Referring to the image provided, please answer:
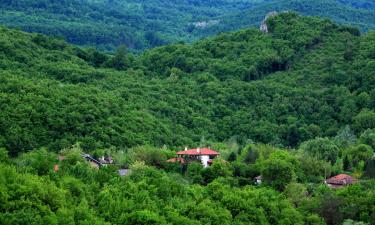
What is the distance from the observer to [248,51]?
111m

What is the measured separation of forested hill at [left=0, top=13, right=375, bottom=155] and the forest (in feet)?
0.59

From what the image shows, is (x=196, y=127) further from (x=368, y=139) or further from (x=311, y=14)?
(x=311, y=14)

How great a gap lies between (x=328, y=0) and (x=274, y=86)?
91.0m

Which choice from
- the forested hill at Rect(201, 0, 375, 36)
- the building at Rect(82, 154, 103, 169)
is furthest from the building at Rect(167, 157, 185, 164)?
the forested hill at Rect(201, 0, 375, 36)

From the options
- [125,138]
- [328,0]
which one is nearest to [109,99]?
[125,138]

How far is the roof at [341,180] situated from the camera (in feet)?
201

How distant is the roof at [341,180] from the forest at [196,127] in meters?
1.33

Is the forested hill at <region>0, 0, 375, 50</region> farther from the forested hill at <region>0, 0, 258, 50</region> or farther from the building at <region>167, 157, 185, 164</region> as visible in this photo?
the building at <region>167, 157, 185, 164</region>

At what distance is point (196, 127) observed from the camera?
86.6 meters

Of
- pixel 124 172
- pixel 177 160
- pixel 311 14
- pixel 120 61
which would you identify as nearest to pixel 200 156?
pixel 177 160

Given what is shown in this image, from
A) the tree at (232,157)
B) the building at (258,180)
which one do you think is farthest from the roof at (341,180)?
the tree at (232,157)

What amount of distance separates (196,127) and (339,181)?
2712 cm

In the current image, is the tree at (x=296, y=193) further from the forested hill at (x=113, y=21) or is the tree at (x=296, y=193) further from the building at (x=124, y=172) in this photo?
the forested hill at (x=113, y=21)

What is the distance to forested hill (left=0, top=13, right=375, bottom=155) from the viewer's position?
2820 inches
